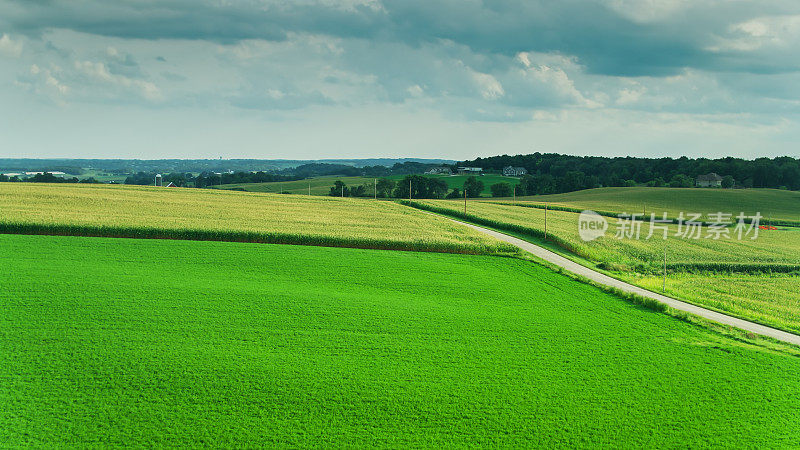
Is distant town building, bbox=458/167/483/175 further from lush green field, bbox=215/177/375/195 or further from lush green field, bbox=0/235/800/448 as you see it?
lush green field, bbox=0/235/800/448

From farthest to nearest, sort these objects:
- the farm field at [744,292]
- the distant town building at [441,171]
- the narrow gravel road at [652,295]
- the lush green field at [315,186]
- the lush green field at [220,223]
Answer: the distant town building at [441,171] < the lush green field at [315,186] < the lush green field at [220,223] < the farm field at [744,292] < the narrow gravel road at [652,295]

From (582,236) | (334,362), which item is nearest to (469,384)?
(334,362)

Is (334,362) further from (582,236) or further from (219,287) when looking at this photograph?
(582,236)

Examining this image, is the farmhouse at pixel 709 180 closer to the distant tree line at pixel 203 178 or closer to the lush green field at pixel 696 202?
the lush green field at pixel 696 202

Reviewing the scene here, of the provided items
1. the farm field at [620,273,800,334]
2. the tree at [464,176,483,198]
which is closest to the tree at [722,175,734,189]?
the tree at [464,176,483,198]

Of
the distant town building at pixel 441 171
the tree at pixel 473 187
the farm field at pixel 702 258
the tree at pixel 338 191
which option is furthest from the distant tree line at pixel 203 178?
the farm field at pixel 702 258

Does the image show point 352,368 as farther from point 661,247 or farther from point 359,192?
point 359,192
